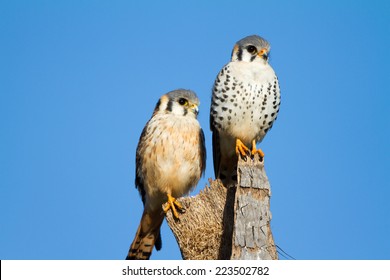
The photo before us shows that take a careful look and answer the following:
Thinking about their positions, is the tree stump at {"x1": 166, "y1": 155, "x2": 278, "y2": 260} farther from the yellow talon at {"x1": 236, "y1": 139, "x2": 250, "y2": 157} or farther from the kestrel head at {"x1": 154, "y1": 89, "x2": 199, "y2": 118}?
the kestrel head at {"x1": 154, "y1": 89, "x2": 199, "y2": 118}

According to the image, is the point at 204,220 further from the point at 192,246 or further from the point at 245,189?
the point at 245,189

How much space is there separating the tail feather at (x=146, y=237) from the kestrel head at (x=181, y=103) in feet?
3.19

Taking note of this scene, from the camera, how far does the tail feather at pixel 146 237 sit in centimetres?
680

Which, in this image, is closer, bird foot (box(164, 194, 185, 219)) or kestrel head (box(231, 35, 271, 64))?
bird foot (box(164, 194, 185, 219))

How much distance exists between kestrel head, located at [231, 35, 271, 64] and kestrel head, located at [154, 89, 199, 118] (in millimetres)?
554

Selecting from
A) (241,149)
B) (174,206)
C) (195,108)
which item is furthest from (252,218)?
(195,108)

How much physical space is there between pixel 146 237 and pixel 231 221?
5.43 feet

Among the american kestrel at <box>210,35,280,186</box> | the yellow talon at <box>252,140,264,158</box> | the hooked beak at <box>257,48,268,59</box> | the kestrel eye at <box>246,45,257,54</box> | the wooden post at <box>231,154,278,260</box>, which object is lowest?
the wooden post at <box>231,154,278,260</box>

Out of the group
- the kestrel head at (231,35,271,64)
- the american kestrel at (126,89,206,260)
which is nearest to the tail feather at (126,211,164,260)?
the american kestrel at (126,89,206,260)

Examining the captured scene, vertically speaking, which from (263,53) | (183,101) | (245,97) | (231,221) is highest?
(263,53)

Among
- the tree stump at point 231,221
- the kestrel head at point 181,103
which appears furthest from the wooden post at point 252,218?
the kestrel head at point 181,103

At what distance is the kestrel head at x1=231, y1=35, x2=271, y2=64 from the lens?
681 cm

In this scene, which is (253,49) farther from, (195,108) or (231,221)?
(231,221)

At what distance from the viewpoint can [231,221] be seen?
5.45 metres
